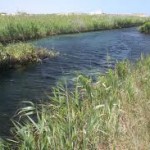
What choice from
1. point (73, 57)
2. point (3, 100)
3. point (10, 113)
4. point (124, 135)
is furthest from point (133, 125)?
point (73, 57)

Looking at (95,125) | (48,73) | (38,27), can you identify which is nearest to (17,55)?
(48,73)

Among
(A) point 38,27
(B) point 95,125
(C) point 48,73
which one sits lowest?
(C) point 48,73

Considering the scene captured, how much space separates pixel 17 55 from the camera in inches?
754

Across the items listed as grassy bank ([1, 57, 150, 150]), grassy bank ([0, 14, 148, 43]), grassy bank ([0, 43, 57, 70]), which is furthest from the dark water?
grassy bank ([0, 14, 148, 43])

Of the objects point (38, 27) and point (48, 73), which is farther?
point (38, 27)

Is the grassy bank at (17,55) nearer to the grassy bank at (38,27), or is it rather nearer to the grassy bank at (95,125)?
the grassy bank at (38,27)

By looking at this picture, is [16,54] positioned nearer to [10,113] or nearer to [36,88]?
[36,88]

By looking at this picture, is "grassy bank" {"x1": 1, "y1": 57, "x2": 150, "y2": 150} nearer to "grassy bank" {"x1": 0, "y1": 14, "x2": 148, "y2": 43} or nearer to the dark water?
the dark water

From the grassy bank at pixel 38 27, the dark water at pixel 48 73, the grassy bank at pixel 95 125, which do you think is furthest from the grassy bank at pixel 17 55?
the grassy bank at pixel 95 125

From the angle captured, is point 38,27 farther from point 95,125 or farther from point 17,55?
point 95,125

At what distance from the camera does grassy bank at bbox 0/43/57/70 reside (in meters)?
18.4

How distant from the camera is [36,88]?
1498 centimetres

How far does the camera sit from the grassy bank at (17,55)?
18422mm

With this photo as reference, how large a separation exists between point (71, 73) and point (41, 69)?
7.44ft
